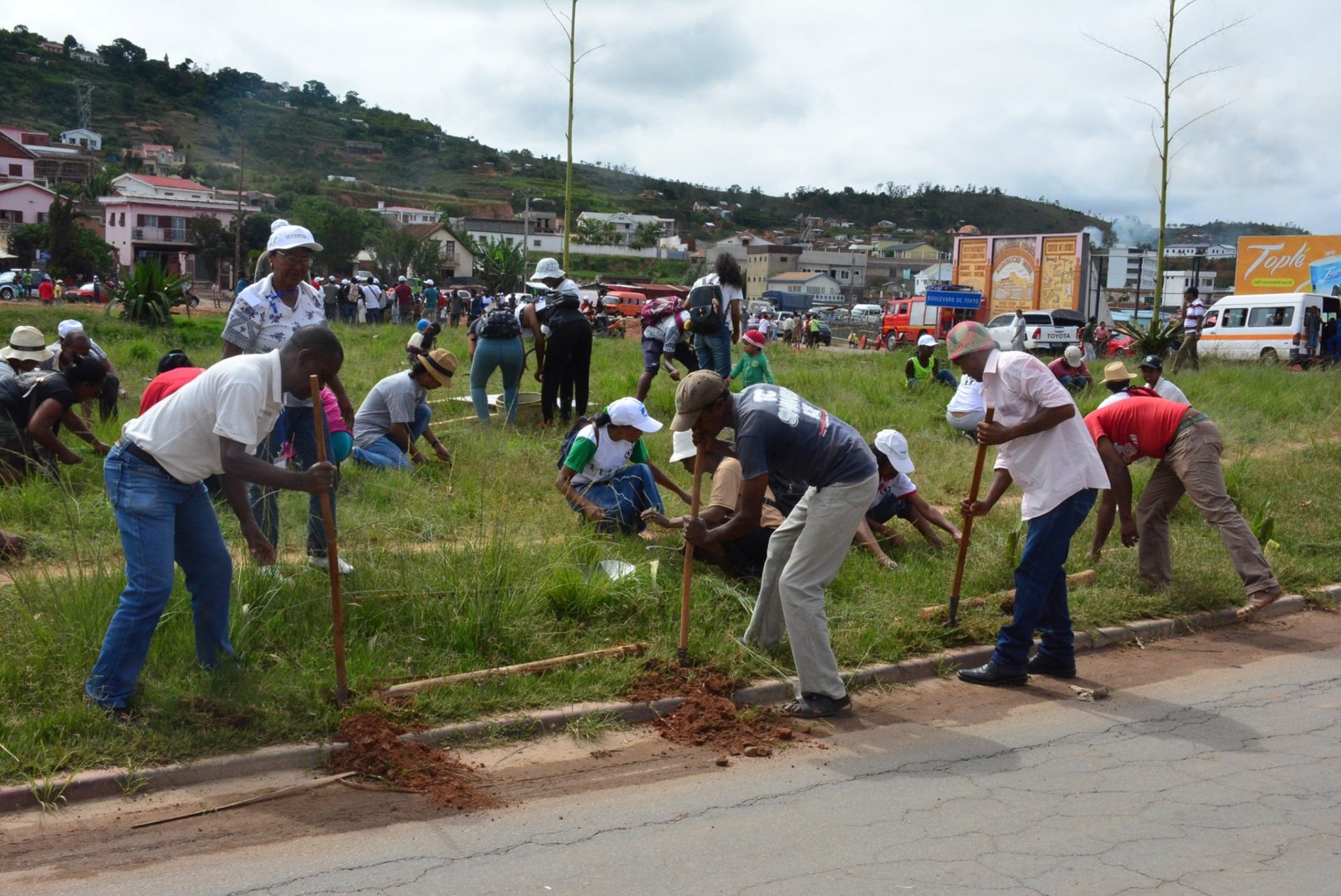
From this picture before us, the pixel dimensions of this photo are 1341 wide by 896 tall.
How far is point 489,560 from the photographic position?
662 centimetres

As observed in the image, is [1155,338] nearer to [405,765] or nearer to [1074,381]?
[1074,381]

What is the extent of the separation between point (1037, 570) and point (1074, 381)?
10.7 meters

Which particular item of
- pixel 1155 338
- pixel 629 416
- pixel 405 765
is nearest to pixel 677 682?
pixel 405 765

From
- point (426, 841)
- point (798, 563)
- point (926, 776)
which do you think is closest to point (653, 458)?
point (798, 563)

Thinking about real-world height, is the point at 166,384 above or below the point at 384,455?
above

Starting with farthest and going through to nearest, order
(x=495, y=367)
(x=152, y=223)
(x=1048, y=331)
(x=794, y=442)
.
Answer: (x=152, y=223), (x=1048, y=331), (x=495, y=367), (x=794, y=442)

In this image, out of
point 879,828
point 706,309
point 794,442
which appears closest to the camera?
point 879,828

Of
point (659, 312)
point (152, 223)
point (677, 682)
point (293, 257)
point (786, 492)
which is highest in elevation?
point (152, 223)

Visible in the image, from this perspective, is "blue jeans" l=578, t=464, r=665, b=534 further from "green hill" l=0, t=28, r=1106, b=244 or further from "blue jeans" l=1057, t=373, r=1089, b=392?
"green hill" l=0, t=28, r=1106, b=244

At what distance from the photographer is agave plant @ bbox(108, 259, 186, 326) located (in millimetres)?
21203

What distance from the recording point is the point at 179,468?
4.83m

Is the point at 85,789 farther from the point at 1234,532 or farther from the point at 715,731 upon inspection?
the point at 1234,532

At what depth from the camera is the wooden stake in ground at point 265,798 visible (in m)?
4.42

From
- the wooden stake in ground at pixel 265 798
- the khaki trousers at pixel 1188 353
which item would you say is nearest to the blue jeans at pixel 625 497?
the wooden stake in ground at pixel 265 798
